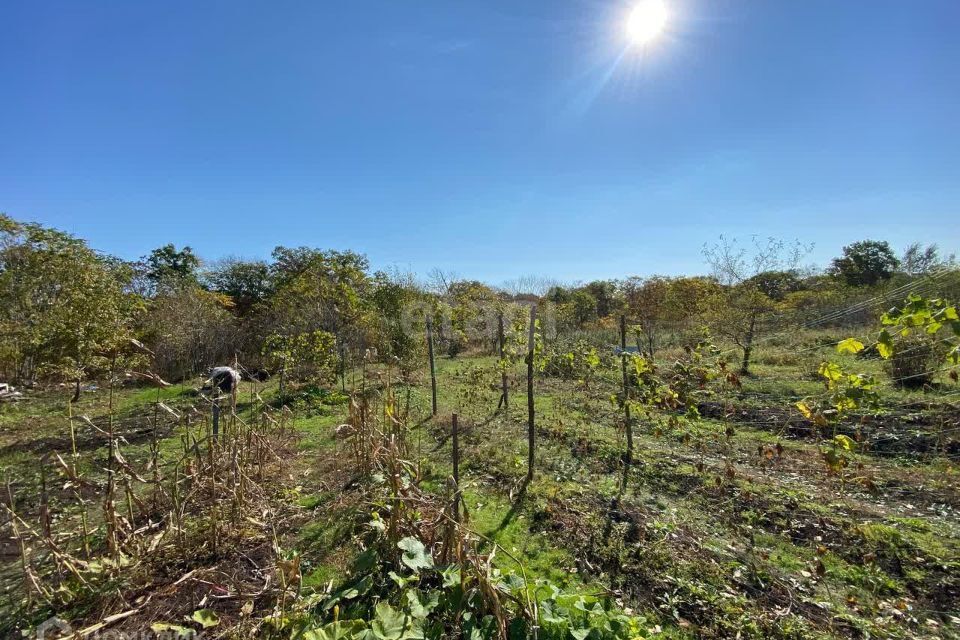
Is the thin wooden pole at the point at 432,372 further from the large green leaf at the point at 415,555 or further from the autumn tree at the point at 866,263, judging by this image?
the autumn tree at the point at 866,263

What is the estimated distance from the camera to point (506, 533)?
11.0ft

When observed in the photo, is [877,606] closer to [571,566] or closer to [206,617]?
[571,566]

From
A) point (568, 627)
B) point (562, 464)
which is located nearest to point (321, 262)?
point (562, 464)

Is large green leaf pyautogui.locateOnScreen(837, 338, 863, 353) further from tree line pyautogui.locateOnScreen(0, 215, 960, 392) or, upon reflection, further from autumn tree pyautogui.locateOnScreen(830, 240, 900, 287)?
autumn tree pyautogui.locateOnScreen(830, 240, 900, 287)

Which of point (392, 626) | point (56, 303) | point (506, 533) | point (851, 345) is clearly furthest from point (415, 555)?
point (56, 303)

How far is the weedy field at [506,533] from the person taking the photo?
6.95 ft

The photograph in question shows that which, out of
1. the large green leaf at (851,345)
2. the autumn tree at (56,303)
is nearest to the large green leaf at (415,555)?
the large green leaf at (851,345)

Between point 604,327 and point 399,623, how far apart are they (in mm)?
18058

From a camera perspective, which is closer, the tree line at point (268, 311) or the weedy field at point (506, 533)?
the weedy field at point (506, 533)

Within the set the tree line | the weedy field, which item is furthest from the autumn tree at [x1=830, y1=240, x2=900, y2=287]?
the weedy field

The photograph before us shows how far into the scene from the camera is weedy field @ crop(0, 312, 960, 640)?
212cm

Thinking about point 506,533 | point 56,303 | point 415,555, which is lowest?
point 506,533

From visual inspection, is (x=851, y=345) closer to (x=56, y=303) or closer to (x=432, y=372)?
(x=432, y=372)

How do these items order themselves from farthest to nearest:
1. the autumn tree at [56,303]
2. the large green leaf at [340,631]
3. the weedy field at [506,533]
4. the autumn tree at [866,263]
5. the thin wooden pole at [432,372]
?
the autumn tree at [866,263], the autumn tree at [56,303], the thin wooden pole at [432,372], the weedy field at [506,533], the large green leaf at [340,631]
